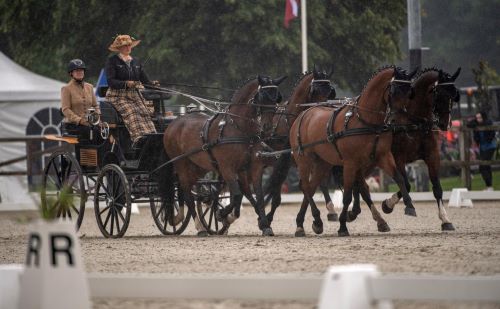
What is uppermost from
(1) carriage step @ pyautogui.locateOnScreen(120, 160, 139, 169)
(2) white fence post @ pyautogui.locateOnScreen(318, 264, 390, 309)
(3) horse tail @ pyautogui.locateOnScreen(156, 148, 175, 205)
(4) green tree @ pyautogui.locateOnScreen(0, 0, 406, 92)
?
(4) green tree @ pyautogui.locateOnScreen(0, 0, 406, 92)

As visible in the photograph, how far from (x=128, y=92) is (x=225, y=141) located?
1476 millimetres

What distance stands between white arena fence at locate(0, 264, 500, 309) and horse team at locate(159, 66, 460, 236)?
21.0 ft

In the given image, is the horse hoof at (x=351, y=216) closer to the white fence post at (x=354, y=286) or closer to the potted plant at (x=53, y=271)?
the potted plant at (x=53, y=271)

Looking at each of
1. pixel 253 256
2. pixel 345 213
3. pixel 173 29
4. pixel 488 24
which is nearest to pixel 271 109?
pixel 345 213

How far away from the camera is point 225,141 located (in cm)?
1562

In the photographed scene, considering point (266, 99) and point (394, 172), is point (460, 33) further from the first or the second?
point (394, 172)

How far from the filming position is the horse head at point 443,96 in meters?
15.2

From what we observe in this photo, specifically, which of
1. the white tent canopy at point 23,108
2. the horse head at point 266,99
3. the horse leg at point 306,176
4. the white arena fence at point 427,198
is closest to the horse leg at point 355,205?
the horse leg at point 306,176

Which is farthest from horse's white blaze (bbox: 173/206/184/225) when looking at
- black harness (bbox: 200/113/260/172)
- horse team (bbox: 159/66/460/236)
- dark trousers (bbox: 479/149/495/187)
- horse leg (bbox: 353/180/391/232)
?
dark trousers (bbox: 479/149/495/187)

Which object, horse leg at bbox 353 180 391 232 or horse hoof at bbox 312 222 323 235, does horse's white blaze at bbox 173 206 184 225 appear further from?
horse leg at bbox 353 180 391 232

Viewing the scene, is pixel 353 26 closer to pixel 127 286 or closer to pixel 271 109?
pixel 271 109

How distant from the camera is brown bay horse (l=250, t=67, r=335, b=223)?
1569 centimetres

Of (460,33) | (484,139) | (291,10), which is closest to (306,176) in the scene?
(484,139)

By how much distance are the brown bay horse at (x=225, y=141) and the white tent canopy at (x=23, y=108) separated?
462 inches
